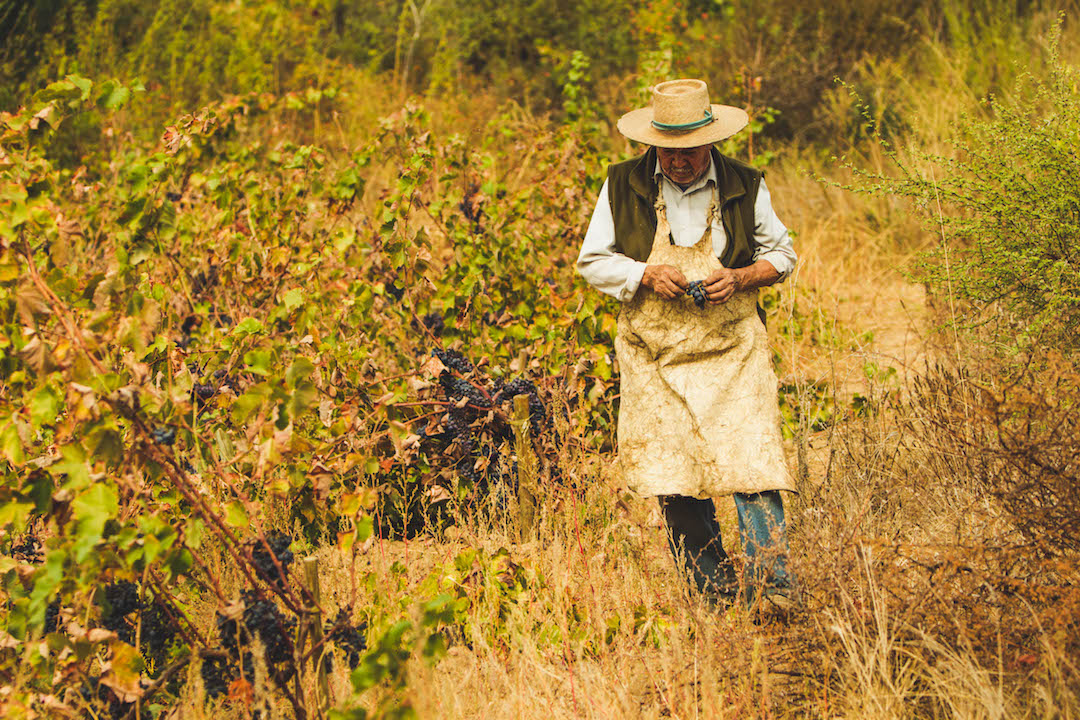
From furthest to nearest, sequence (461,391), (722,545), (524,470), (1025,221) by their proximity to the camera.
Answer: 1. (1025,221)
2. (461,391)
3. (524,470)
4. (722,545)

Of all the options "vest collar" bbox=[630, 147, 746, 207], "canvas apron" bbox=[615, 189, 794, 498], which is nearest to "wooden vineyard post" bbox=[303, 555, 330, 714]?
"canvas apron" bbox=[615, 189, 794, 498]

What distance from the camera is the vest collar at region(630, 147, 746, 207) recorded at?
3.14m

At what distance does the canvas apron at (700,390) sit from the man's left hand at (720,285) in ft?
0.35

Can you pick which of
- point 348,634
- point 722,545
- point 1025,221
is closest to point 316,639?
point 348,634

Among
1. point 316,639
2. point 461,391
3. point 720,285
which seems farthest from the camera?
point 461,391

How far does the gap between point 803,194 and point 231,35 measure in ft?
17.6

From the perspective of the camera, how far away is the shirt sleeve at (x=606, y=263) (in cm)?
313

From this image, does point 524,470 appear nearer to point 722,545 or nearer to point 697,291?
point 722,545

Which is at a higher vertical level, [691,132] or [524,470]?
[691,132]

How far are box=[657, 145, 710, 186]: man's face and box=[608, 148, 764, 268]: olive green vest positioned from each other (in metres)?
0.06

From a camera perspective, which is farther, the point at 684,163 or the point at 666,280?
the point at 684,163

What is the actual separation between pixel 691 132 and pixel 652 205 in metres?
0.25

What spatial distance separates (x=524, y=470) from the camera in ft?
12.1

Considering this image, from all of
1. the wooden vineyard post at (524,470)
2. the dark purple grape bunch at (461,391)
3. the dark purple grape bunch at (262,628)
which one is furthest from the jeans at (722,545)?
the dark purple grape bunch at (262,628)
